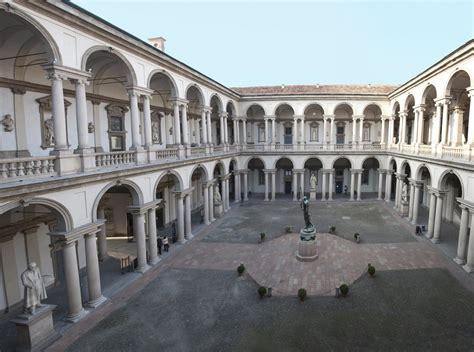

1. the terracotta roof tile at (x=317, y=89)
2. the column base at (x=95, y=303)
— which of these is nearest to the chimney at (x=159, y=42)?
the terracotta roof tile at (x=317, y=89)

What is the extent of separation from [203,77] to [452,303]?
20877mm

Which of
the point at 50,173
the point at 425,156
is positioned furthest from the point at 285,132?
the point at 50,173

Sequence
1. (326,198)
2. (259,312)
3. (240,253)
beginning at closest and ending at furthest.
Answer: (259,312) → (240,253) → (326,198)

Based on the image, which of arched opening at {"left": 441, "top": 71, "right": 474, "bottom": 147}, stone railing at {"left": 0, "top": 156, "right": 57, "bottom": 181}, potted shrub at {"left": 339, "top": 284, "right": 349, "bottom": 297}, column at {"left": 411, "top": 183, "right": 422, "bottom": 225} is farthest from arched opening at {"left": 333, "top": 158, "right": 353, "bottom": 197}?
stone railing at {"left": 0, "top": 156, "right": 57, "bottom": 181}

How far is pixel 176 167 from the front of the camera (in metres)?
20.2

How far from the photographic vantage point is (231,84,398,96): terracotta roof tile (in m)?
34.7

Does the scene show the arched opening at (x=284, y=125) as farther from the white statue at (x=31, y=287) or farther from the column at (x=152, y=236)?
the white statue at (x=31, y=287)

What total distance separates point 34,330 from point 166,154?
11653 mm

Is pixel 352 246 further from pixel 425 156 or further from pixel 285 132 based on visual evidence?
pixel 285 132

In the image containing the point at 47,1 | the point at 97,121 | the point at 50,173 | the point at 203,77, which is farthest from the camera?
the point at 203,77

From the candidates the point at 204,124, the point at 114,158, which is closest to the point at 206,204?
the point at 204,124

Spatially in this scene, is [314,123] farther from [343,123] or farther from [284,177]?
[284,177]

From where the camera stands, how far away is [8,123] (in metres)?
12.7

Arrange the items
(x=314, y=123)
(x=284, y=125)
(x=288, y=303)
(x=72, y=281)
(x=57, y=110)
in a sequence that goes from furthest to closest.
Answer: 1. (x=284, y=125)
2. (x=314, y=123)
3. (x=288, y=303)
4. (x=72, y=281)
5. (x=57, y=110)
